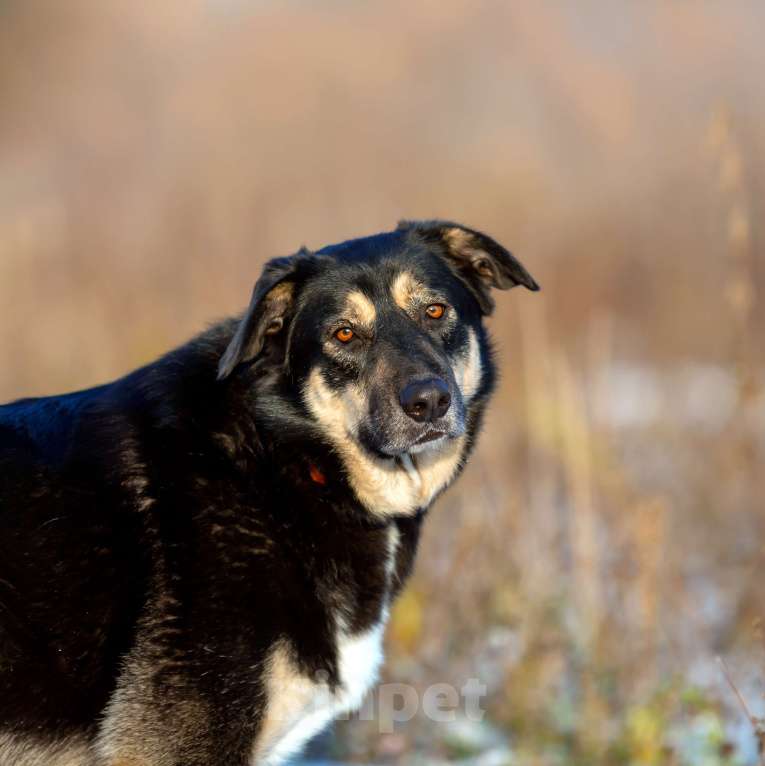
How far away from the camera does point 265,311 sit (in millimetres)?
3312

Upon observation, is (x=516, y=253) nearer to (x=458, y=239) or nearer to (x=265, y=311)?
(x=458, y=239)

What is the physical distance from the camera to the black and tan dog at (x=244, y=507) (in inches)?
109

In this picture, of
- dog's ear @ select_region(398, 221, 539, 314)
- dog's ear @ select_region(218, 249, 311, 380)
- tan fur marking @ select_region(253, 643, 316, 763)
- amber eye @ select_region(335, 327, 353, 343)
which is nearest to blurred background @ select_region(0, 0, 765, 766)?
dog's ear @ select_region(218, 249, 311, 380)

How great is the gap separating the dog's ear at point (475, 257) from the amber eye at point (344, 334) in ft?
1.62

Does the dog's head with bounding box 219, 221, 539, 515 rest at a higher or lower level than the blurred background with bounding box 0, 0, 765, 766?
higher

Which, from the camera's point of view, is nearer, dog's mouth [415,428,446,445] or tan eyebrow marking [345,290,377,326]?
dog's mouth [415,428,446,445]

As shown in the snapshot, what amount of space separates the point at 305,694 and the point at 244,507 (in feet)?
1.86

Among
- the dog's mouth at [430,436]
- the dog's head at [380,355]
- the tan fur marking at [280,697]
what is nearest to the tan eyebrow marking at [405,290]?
the dog's head at [380,355]

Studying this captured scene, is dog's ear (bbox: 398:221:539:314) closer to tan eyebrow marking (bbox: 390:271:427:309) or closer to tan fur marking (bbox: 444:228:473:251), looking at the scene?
tan fur marking (bbox: 444:228:473:251)

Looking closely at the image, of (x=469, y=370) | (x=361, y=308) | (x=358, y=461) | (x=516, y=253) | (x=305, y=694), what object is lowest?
(x=516, y=253)

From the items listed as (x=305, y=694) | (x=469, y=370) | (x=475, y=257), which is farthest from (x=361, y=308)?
(x=305, y=694)

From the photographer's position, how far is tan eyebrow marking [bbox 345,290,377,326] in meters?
3.34

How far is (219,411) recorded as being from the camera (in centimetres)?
322

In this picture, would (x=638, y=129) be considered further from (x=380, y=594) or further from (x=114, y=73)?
(x=380, y=594)
